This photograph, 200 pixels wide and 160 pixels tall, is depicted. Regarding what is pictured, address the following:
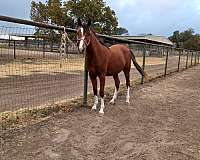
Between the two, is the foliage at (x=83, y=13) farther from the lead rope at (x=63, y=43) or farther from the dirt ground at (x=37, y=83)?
the lead rope at (x=63, y=43)

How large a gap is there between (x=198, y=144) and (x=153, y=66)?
518 inches

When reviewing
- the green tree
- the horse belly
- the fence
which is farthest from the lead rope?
the green tree

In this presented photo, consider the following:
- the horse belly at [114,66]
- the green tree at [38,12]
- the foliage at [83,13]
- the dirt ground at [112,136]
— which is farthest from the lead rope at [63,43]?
the green tree at [38,12]

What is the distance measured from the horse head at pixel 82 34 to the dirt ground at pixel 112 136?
1362 mm

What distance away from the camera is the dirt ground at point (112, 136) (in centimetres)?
485

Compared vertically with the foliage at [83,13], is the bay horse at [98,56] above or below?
below

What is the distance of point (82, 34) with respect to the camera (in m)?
6.62

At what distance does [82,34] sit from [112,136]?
1.99m

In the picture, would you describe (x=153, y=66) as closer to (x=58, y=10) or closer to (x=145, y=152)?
(x=145, y=152)

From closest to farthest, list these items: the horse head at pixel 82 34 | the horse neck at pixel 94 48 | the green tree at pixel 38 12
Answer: the horse head at pixel 82 34 → the horse neck at pixel 94 48 → the green tree at pixel 38 12

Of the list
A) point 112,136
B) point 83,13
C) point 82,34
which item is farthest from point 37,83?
point 83,13

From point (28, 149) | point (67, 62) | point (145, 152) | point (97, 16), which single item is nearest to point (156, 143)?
point (145, 152)

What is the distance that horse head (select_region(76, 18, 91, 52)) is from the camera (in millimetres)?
6578

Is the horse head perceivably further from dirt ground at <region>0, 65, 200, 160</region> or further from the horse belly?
the horse belly
